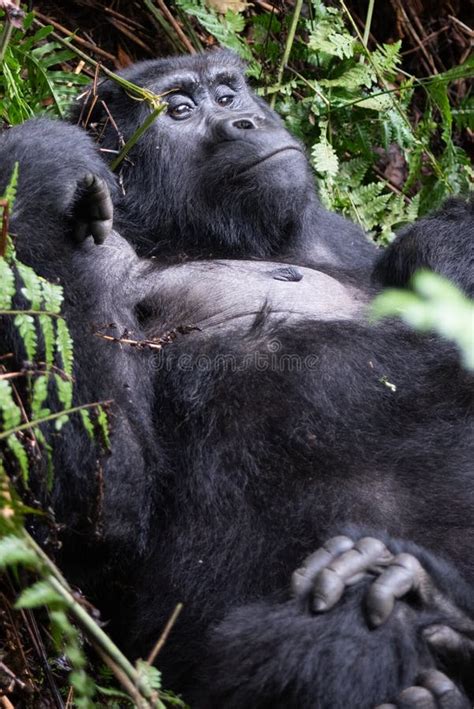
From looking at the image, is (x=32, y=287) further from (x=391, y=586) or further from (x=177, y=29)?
(x=177, y=29)

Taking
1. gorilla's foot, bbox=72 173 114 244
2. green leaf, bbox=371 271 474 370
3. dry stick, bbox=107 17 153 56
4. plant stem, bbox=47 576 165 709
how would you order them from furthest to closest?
dry stick, bbox=107 17 153 56 → gorilla's foot, bbox=72 173 114 244 → plant stem, bbox=47 576 165 709 → green leaf, bbox=371 271 474 370

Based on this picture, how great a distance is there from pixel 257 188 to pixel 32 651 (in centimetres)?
189

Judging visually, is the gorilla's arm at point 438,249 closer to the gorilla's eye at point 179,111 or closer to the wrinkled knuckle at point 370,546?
the gorilla's eye at point 179,111

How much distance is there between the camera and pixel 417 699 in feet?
7.51

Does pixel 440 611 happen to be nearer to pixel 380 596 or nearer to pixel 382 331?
pixel 380 596

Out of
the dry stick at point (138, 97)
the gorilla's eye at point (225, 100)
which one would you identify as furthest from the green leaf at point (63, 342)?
the gorilla's eye at point (225, 100)

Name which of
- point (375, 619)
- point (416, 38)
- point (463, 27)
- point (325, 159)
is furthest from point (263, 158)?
point (463, 27)

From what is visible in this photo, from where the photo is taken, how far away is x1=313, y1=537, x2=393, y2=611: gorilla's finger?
241cm

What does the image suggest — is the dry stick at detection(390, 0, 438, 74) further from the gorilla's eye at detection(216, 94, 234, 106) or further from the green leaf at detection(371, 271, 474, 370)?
the green leaf at detection(371, 271, 474, 370)

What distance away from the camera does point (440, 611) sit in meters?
2.49

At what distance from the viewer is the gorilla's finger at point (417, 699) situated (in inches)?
89.8

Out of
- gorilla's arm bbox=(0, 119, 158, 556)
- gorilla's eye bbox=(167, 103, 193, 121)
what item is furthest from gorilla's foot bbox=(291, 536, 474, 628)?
gorilla's eye bbox=(167, 103, 193, 121)

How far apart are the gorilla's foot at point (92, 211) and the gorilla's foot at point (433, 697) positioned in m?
1.67

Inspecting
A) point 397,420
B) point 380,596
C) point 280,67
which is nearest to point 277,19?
point 280,67
